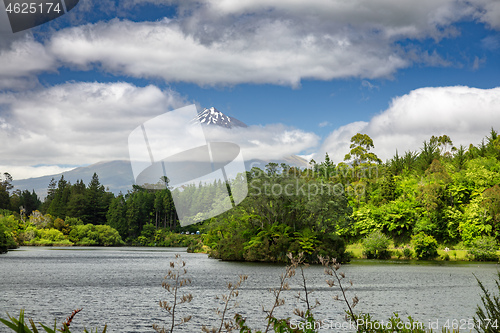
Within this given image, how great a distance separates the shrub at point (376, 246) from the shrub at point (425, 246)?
11.4 feet

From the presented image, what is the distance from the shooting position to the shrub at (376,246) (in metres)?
52.5

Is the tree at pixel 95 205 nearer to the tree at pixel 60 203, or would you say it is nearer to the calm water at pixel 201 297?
the tree at pixel 60 203

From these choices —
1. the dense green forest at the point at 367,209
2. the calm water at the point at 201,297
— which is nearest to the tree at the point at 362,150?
the dense green forest at the point at 367,209

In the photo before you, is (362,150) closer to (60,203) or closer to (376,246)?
(376,246)

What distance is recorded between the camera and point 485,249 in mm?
46125

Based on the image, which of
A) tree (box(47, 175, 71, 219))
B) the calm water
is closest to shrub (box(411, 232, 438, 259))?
the calm water

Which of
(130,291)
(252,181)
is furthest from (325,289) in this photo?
(252,181)

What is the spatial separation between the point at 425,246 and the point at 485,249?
19.7 ft

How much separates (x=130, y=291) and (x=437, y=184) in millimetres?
41754

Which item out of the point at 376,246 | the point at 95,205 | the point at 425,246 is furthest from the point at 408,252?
the point at 95,205

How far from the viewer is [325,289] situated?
2489 centimetres

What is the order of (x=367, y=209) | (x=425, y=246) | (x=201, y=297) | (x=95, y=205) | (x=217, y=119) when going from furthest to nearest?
(x=95, y=205) → (x=217, y=119) → (x=367, y=209) → (x=425, y=246) → (x=201, y=297)

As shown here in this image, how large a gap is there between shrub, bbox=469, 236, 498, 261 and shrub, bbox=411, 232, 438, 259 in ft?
12.6

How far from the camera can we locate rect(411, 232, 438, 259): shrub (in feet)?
163
